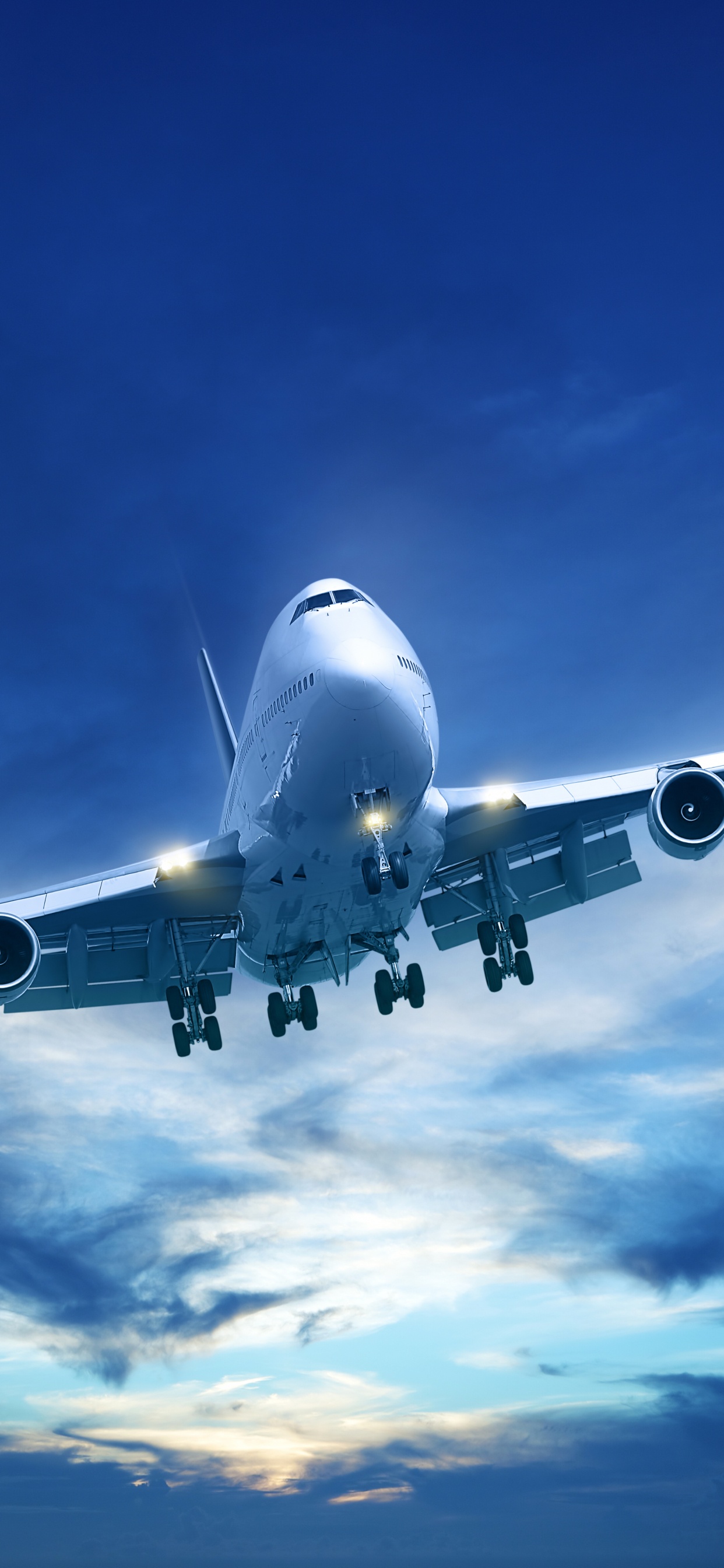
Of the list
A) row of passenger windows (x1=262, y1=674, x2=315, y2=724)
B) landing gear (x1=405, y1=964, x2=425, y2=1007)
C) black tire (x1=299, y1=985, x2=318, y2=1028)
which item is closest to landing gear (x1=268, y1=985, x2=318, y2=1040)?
black tire (x1=299, y1=985, x2=318, y2=1028)

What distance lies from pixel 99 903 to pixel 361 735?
10417 mm

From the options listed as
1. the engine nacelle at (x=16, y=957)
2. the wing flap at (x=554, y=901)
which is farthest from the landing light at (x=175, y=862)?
the wing flap at (x=554, y=901)

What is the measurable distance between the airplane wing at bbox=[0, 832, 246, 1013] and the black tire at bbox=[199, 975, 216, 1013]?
58cm

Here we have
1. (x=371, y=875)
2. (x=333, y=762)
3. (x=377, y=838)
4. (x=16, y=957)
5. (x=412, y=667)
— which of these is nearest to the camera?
(x=333, y=762)

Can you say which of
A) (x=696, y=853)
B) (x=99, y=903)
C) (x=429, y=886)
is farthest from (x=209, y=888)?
(x=696, y=853)

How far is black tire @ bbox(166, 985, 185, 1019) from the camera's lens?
3167 cm

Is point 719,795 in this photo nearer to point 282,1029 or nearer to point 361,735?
point 361,735

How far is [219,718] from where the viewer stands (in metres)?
47.3

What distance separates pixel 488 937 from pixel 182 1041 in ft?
30.2

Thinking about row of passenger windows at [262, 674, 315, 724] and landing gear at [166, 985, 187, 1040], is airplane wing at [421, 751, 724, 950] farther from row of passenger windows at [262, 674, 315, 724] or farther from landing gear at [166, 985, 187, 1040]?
landing gear at [166, 985, 187, 1040]

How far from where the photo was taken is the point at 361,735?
19688 mm

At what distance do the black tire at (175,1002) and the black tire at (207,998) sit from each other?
0.58 meters

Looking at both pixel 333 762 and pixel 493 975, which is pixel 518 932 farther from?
pixel 333 762

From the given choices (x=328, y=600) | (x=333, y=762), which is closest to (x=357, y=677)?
(x=333, y=762)
